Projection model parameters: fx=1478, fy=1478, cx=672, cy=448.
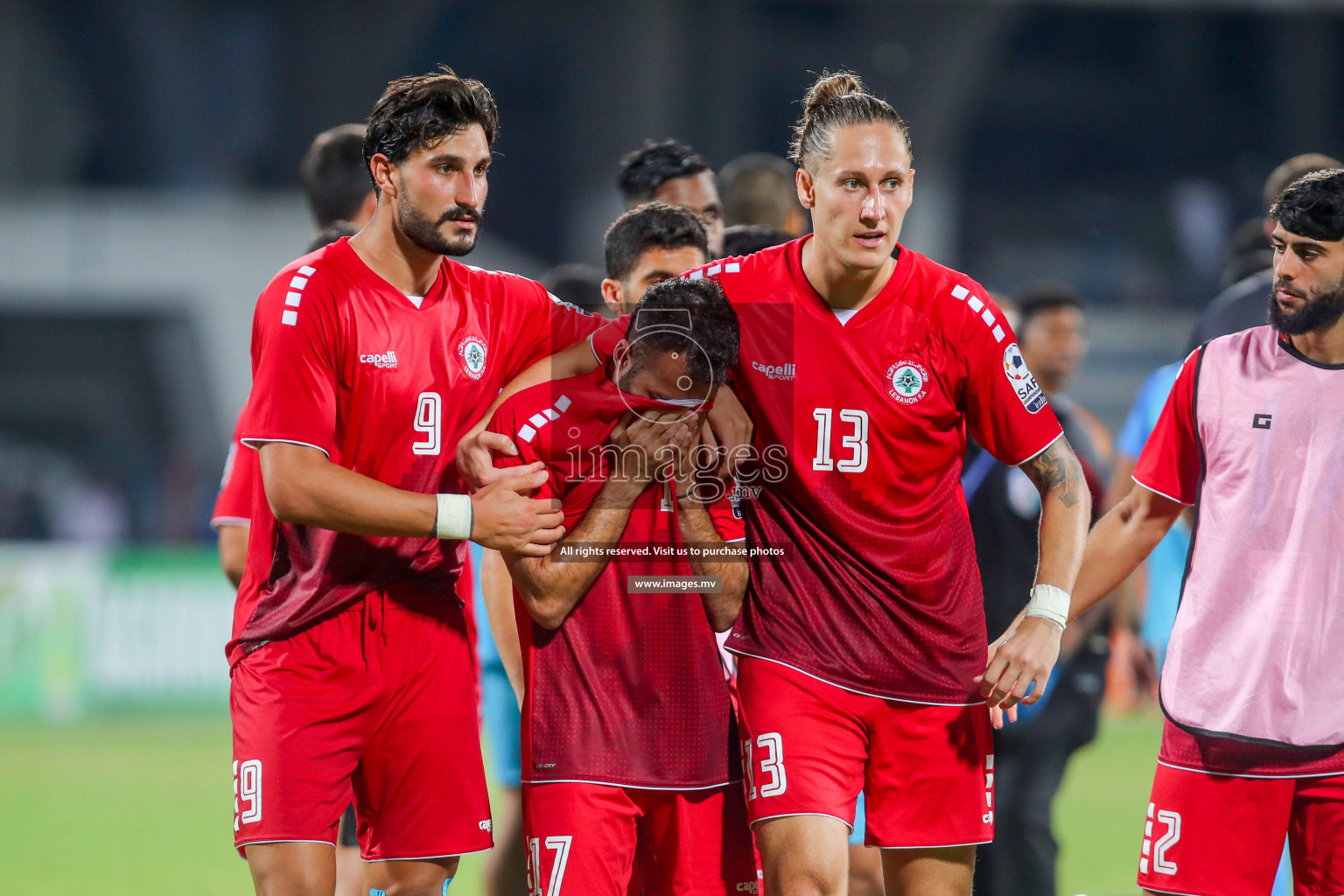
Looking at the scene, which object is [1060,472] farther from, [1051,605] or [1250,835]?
[1250,835]

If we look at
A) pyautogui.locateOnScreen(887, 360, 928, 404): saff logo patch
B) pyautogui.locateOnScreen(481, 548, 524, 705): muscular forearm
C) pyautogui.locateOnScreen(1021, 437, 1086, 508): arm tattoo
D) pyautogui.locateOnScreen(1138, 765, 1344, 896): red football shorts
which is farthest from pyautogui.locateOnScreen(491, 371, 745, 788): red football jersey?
pyautogui.locateOnScreen(1138, 765, 1344, 896): red football shorts

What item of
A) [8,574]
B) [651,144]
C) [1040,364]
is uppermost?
[651,144]

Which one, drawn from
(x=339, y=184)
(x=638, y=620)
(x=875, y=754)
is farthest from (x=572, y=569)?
(x=339, y=184)

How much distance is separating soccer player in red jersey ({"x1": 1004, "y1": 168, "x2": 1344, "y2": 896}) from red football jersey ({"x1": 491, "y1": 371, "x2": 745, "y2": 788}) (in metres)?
1.24

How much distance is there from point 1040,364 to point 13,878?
6063mm

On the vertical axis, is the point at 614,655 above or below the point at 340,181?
below

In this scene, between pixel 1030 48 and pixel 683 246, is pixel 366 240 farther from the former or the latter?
pixel 1030 48

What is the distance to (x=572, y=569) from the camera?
3889 millimetres

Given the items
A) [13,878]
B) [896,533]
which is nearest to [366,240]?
[896,533]

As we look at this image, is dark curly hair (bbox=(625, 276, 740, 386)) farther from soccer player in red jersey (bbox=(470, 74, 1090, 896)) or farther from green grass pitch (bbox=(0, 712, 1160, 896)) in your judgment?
green grass pitch (bbox=(0, 712, 1160, 896))

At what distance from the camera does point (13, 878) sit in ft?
26.2

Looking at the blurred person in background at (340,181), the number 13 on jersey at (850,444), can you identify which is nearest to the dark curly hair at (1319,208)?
the number 13 on jersey at (850,444)

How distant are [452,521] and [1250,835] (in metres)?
2.23

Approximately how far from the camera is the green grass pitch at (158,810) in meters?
8.12
